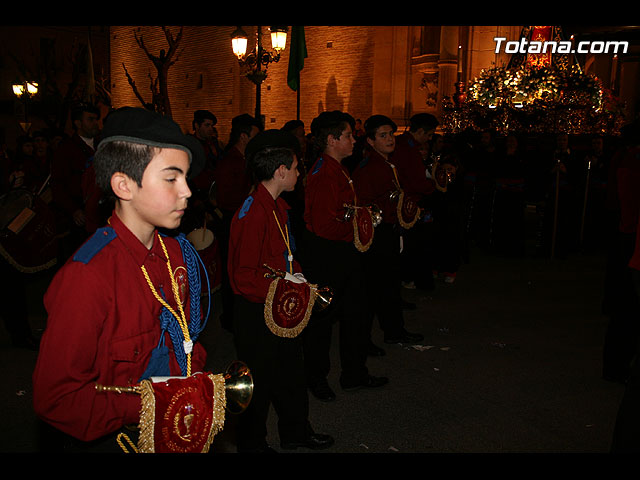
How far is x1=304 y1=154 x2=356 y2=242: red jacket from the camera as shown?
434 centimetres

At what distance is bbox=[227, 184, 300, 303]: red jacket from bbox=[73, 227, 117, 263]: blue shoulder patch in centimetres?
137

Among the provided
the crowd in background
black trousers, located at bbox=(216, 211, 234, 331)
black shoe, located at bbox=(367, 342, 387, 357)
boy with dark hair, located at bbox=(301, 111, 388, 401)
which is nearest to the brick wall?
the crowd in background

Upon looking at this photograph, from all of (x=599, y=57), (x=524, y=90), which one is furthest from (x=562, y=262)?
(x=599, y=57)

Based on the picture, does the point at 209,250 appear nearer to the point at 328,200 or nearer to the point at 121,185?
the point at 328,200

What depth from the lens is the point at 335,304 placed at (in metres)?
4.42

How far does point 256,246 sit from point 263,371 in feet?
2.54

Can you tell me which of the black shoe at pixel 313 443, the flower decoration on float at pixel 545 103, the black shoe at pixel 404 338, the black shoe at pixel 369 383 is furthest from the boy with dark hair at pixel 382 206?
the flower decoration on float at pixel 545 103

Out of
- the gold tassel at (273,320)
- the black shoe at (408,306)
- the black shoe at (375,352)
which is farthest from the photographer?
the black shoe at (408,306)

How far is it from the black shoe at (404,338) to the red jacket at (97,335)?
13.6 ft

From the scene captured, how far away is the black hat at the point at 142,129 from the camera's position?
1744 mm

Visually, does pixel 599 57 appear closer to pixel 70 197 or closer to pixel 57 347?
pixel 70 197

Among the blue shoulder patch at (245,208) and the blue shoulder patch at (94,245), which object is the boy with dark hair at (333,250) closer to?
the blue shoulder patch at (245,208)

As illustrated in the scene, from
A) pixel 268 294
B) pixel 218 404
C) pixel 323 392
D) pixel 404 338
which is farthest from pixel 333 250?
pixel 218 404

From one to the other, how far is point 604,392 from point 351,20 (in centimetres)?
371
